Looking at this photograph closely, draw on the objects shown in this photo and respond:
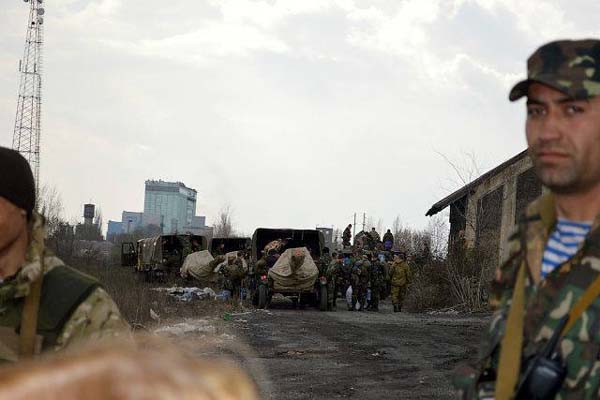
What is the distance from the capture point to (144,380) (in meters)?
0.70

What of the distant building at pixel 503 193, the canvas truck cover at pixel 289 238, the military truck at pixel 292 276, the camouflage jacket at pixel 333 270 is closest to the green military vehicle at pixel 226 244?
the distant building at pixel 503 193

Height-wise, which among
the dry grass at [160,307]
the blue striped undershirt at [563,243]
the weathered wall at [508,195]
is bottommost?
the dry grass at [160,307]

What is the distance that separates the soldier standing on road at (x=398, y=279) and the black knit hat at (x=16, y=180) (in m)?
20.1

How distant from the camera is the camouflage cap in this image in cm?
215

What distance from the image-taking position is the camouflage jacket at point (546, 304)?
6.61ft

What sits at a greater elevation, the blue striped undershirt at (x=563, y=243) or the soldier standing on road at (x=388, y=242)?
the soldier standing on road at (x=388, y=242)

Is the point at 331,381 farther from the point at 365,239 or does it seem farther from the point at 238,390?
the point at 365,239

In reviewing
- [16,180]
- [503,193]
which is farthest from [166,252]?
[16,180]

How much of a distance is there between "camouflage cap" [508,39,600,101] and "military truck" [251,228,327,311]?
61.3ft

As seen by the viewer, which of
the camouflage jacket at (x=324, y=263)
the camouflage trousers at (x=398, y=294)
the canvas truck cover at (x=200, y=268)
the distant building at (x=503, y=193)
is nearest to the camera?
the camouflage jacket at (x=324, y=263)

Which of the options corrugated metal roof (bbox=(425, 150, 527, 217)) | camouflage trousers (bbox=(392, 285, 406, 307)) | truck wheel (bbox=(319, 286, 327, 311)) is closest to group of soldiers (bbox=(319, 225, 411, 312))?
camouflage trousers (bbox=(392, 285, 406, 307))

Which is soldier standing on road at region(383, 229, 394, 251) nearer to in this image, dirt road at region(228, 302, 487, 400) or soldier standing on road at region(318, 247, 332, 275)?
soldier standing on road at region(318, 247, 332, 275)

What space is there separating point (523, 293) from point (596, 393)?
32cm

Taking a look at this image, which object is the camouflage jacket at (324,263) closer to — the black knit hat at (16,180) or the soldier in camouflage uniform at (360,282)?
the soldier in camouflage uniform at (360,282)
